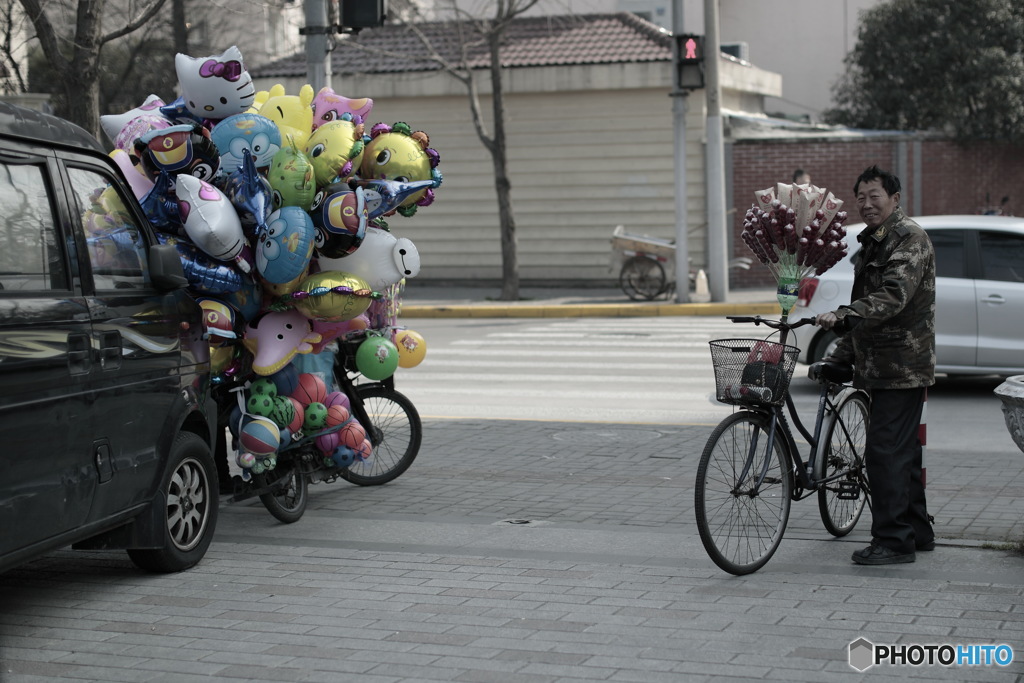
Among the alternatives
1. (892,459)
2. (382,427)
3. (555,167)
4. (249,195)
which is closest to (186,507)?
(249,195)

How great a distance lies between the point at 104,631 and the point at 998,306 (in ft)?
28.6

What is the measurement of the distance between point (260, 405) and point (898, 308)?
347 centimetres

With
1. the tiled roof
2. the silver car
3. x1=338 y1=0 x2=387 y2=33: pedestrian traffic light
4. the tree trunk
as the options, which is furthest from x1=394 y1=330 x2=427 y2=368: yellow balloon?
the tiled roof

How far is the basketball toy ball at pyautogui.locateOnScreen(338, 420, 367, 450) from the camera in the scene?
737 cm

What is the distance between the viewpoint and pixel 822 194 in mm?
6242

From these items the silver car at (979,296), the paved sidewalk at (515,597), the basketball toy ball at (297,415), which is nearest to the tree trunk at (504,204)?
the silver car at (979,296)

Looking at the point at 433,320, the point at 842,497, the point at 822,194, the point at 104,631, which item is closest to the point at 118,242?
the point at 104,631

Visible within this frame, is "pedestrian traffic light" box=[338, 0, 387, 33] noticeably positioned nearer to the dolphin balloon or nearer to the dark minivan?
the dolphin balloon

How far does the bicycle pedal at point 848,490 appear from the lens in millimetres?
6535

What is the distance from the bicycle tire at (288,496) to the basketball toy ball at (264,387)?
476 mm

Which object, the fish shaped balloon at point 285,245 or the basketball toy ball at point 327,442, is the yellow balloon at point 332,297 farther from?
the basketball toy ball at point 327,442

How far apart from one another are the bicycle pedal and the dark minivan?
3291 millimetres

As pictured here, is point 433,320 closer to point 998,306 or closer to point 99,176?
point 998,306

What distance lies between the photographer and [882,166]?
23516 millimetres
